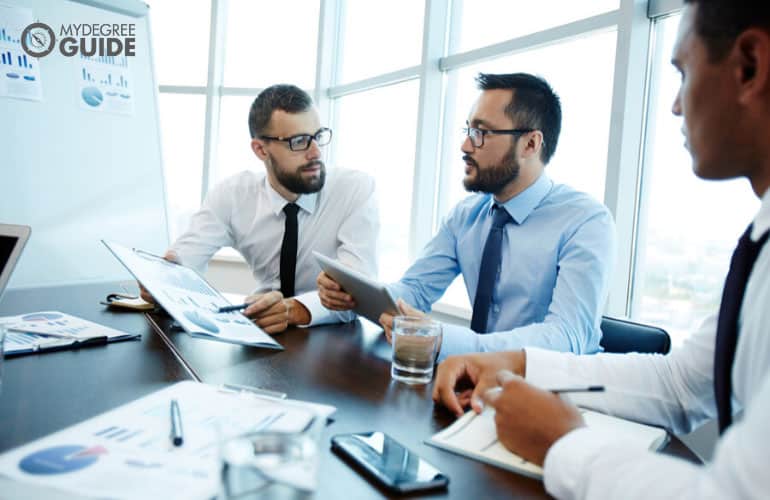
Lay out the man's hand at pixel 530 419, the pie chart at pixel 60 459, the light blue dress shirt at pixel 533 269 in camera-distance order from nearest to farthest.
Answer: the pie chart at pixel 60 459
the man's hand at pixel 530 419
the light blue dress shirt at pixel 533 269

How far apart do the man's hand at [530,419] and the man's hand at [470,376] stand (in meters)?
0.13

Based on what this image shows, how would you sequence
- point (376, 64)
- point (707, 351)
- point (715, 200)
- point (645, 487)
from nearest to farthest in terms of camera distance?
point (645, 487)
point (707, 351)
point (715, 200)
point (376, 64)

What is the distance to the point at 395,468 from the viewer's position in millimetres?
693

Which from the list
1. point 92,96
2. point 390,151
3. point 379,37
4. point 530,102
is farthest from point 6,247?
point 379,37

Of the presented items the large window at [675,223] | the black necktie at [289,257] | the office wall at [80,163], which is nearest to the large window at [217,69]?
the office wall at [80,163]

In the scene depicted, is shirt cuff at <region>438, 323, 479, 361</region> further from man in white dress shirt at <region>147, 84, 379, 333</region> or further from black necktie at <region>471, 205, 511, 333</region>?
man in white dress shirt at <region>147, 84, 379, 333</region>

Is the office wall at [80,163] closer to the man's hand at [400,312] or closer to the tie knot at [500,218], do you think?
the man's hand at [400,312]

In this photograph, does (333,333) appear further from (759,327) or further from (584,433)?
(759,327)

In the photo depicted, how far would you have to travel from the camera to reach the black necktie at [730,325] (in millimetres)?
794

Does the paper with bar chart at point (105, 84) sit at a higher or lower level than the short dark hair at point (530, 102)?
higher

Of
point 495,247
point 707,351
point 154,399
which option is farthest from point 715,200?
point 154,399

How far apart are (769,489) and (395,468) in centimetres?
40

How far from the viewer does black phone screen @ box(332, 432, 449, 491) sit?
0.66 m

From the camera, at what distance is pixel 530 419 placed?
75cm
